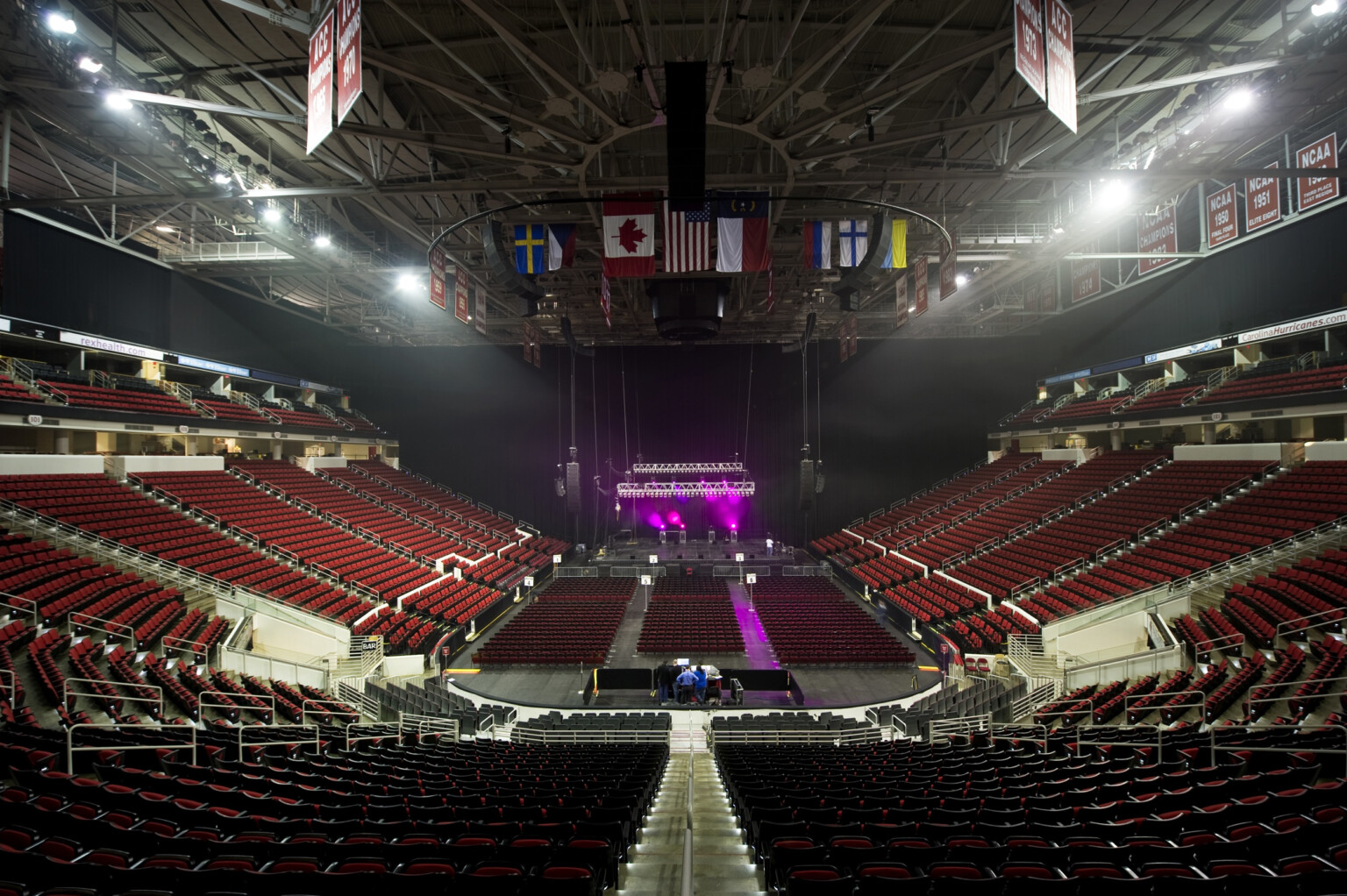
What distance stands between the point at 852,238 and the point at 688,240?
4254 millimetres

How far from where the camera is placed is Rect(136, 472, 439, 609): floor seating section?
1758cm

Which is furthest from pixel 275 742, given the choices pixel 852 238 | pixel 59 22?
pixel 852 238

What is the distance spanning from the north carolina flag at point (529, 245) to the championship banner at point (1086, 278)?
2197cm

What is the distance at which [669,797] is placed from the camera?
7555 millimetres

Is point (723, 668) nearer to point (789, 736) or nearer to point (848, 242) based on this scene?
point (789, 736)

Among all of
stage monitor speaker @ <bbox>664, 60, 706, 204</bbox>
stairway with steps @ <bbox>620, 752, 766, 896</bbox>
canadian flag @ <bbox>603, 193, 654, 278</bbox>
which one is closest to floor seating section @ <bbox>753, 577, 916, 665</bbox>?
stairway with steps @ <bbox>620, 752, 766, 896</bbox>

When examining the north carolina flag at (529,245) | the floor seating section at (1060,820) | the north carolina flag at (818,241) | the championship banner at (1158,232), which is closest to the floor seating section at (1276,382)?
the championship banner at (1158,232)

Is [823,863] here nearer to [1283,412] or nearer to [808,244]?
[808,244]

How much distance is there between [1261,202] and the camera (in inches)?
737

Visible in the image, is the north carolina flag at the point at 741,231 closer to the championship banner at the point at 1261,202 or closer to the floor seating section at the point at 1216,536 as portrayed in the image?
the floor seating section at the point at 1216,536

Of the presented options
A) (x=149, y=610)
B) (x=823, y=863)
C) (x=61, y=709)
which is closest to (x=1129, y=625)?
(x=823, y=863)

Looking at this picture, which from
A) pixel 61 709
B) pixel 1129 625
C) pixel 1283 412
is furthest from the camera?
pixel 1283 412

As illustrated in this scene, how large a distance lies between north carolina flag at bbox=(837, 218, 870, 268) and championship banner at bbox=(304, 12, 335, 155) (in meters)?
9.88

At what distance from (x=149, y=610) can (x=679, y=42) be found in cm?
1528
